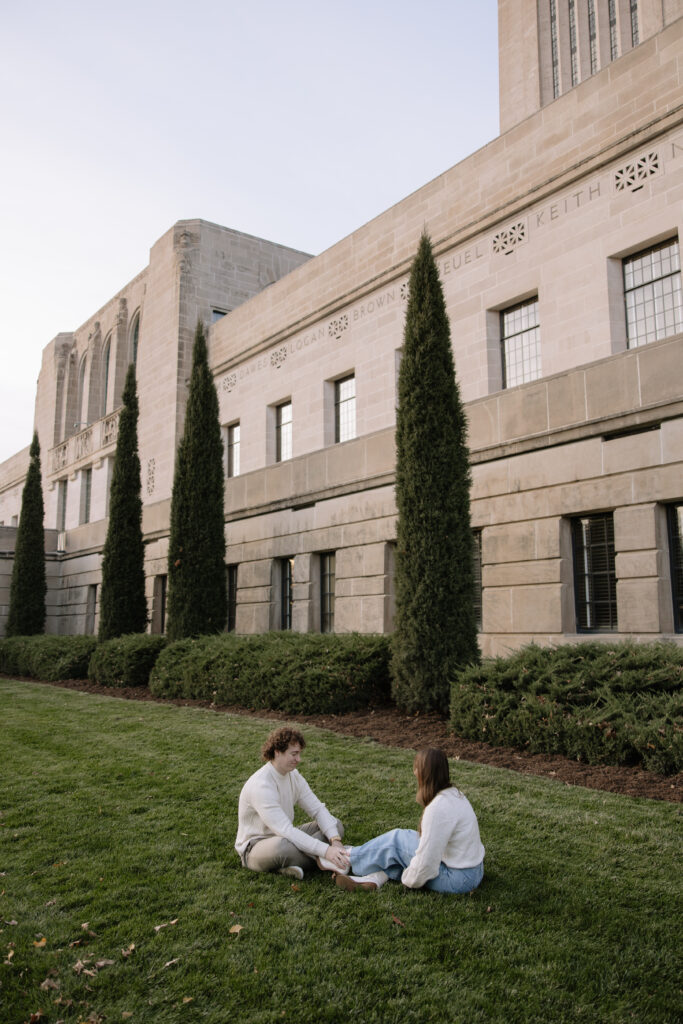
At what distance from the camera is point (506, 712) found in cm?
916

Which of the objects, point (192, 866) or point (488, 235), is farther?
point (488, 235)

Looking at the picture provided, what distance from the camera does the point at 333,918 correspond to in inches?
180

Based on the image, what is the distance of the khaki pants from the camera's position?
5.19 meters

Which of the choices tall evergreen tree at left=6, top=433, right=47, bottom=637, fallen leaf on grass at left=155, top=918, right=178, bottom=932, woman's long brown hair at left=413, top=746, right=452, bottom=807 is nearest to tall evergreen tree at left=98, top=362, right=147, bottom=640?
tall evergreen tree at left=6, top=433, right=47, bottom=637

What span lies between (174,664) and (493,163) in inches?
476

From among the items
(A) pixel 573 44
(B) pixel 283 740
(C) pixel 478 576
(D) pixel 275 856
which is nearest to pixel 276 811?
(D) pixel 275 856

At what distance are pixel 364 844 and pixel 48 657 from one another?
1821 centimetres

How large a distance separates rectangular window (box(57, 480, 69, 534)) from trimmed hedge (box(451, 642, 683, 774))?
30.2m

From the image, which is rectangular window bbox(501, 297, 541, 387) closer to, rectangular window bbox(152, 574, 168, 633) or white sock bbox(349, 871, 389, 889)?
white sock bbox(349, 871, 389, 889)

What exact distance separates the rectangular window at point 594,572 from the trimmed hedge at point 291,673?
11.0 feet

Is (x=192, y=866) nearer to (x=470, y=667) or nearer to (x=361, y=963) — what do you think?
(x=361, y=963)

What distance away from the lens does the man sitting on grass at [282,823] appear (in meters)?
5.15

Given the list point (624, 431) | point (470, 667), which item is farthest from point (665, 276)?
point (470, 667)

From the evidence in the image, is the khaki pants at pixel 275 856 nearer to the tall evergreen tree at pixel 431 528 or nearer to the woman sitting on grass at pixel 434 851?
the woman sitting on grass at pixel 434 851
